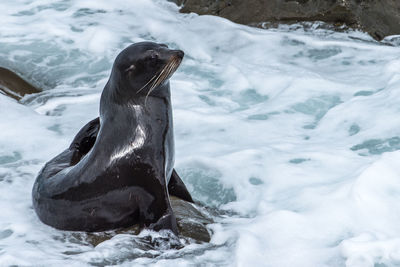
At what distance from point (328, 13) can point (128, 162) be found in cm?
636

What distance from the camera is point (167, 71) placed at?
4.33 meters

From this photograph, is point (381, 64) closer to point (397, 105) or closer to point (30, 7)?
point (397, 105)

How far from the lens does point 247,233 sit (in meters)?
4.61

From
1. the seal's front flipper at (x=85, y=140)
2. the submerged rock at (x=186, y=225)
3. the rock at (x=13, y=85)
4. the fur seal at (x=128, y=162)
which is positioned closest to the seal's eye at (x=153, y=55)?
the fur seal at (x=128, y=162)

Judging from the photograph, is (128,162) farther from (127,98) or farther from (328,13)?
(328,13)

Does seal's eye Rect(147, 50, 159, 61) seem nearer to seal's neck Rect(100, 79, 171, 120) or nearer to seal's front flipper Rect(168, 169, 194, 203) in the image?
seal's neck Rect(100, 79, 171, 120)

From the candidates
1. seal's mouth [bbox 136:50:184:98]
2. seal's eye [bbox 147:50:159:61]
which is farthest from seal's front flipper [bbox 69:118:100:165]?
seal's eye [bbox 147:50:159:61]

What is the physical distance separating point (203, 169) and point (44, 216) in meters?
1.71

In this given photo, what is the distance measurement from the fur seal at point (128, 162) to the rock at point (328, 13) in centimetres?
597

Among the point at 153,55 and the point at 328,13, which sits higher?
the point at 153,55

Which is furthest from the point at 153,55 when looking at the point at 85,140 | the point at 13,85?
the point at 13,85

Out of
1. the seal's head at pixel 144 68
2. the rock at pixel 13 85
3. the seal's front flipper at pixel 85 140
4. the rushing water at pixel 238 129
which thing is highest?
the seal's head at pixel 144 68

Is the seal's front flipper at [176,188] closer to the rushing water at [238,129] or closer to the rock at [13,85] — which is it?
the rushing water at [238,129]

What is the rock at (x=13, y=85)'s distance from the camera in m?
7.69
